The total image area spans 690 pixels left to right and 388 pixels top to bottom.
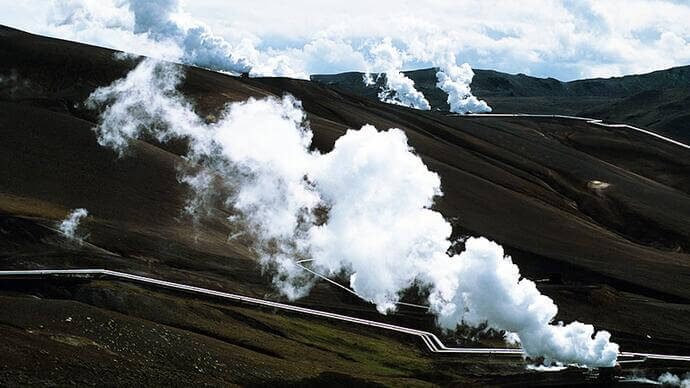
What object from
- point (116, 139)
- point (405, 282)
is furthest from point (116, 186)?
point (405, 282)

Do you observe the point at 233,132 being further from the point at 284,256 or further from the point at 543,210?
the point at 543,210

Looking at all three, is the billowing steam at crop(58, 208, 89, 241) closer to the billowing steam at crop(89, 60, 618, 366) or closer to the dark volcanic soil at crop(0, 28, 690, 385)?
the dark volcanic soil at crop(0, 28, 690, 385)

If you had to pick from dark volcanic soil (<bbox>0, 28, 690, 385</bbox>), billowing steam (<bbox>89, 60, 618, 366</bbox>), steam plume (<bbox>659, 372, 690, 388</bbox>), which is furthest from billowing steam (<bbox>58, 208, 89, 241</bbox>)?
steam plume (<bbox>659, 372, 690, 388</bbox>)

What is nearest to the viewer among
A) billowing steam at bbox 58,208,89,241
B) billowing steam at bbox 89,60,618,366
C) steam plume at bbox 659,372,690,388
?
steam plume at bbox 659,372,690,388

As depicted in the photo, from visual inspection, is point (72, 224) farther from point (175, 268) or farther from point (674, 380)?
point (674, 380)

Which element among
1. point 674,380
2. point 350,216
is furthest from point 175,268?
point 674,380
